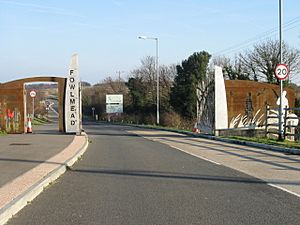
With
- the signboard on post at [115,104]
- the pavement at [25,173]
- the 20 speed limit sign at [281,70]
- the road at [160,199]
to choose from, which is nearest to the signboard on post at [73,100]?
the pavement at [25,173]

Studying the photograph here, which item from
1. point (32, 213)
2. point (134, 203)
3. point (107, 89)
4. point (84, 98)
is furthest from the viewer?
point (84, 98)

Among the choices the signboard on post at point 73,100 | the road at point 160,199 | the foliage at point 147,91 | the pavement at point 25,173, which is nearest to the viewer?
the road at point 160,199

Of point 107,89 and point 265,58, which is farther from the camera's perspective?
point 107,89

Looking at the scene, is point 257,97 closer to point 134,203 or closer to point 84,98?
point 134,203

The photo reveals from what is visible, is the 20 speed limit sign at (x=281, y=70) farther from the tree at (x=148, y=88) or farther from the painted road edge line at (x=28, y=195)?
the tree at (x=148, y=88)

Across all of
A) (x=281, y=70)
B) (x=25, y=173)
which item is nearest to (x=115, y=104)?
(x=281, y=70)

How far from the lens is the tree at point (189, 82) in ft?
202

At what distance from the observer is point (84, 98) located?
12025cm

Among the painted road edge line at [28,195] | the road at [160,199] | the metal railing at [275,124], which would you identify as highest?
the metal railing at [275,124]

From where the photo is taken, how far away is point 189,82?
6231 centimetres

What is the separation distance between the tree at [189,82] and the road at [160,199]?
47.6m

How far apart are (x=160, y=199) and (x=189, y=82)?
53731mm

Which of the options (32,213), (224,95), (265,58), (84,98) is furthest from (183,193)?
(84,98)

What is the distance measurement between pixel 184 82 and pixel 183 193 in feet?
177
